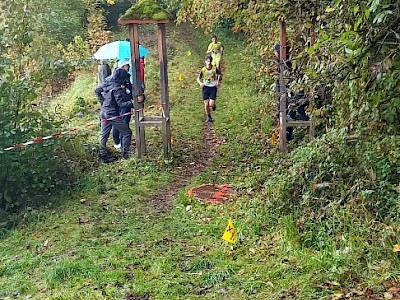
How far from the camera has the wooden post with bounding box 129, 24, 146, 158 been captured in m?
10.4

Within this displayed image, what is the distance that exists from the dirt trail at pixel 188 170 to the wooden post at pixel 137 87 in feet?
2.81

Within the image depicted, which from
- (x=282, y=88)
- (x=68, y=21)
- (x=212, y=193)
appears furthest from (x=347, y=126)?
(x=68, y=21)

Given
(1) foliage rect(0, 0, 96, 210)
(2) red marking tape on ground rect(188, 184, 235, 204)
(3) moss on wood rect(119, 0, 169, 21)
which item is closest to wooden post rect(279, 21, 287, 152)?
(2) red marking tape on ground rect(188, 184, 235, 204)

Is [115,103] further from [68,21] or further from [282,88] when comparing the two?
[68,21]

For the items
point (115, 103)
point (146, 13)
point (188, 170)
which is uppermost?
point (146, 13)

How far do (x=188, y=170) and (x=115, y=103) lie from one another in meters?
1.96

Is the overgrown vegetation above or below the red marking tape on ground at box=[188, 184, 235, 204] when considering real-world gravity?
above

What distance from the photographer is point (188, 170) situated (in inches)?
415

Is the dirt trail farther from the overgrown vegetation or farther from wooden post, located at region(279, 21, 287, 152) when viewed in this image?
the overgrown vegetation

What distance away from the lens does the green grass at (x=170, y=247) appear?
18.1 ft

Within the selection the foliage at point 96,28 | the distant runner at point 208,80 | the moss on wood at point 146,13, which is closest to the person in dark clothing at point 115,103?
the moss on wood at point 146,13

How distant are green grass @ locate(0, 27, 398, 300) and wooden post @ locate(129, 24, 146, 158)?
32 centimetres

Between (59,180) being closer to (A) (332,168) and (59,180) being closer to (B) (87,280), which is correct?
(B) (87,280)

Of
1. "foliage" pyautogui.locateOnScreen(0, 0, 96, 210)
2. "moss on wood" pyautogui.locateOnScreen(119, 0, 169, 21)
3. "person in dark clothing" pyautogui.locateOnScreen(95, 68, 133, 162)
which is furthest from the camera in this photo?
"person in dark clothing" pyautogui.locateOnScreen(95, 68, 133, 162)
